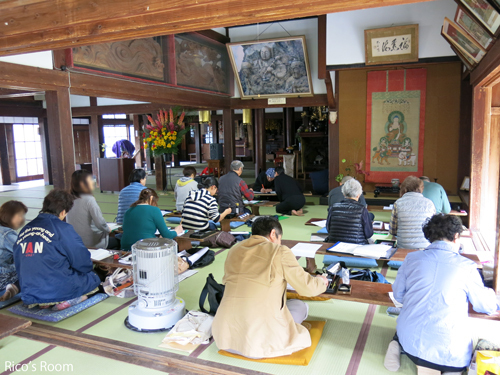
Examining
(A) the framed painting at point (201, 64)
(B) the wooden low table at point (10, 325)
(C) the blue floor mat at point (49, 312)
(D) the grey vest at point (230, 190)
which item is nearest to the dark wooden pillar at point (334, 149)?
(A) the framed painting at point (201, 64)

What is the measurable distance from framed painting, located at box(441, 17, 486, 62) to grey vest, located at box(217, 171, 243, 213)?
3.48m

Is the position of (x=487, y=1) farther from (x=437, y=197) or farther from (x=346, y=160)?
(x=346, y=160)

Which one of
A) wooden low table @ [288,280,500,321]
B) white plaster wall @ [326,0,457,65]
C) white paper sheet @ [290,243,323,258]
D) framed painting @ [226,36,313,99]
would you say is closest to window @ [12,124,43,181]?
framed painting @ [226,36,313,99]

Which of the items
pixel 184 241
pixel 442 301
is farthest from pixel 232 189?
pixel 442 301

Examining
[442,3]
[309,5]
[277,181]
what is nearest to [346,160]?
[277,181]

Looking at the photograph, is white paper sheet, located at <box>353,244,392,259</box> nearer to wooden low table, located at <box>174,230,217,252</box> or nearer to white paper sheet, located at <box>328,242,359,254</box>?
white paper sheet, located at <box>328,242,359,254</box>

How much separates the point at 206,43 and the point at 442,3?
168 inches

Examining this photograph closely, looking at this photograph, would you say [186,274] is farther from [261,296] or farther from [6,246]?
[261,296]

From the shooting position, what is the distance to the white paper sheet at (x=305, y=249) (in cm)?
340

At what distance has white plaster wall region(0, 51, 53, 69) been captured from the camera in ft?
14.7

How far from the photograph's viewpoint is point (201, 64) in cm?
785

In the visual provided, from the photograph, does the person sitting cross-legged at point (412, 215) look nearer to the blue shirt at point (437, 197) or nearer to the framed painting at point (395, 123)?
the blue shirt at point (437, 197)

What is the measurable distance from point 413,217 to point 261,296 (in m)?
2.25

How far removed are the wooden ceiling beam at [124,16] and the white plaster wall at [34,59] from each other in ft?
5.69
